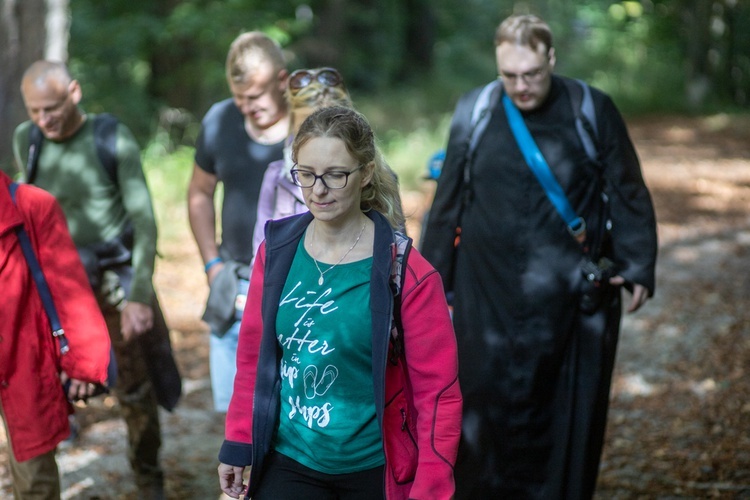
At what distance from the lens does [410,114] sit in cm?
2212

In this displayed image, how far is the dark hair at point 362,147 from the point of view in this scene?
280 centimetres

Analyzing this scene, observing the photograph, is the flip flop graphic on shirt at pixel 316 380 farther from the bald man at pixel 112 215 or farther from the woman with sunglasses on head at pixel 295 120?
the bald man at pixel 112 215

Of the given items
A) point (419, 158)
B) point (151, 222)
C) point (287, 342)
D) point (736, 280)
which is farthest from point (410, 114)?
point (287, 342)

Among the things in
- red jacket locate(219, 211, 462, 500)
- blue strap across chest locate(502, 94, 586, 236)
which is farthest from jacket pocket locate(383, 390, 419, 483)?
blue strap across chest locate(502, 94, 586, 236)

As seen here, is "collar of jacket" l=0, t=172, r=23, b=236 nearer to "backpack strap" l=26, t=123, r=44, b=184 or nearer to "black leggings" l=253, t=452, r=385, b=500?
"backpack strap" l=26, t=123, r=44, b=184

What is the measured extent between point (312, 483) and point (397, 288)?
0.67 metres

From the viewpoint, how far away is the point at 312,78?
4039 mm

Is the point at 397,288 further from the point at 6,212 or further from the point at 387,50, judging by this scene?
the point at 387,50

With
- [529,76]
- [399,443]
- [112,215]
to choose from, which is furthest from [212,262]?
[399,443]

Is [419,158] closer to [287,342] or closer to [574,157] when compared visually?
[574,157]

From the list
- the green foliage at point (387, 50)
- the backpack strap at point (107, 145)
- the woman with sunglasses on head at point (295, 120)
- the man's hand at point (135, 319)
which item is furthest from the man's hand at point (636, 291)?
the green foliage at point (387, 50)

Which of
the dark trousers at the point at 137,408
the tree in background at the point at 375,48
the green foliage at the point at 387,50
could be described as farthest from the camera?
the green foliage at the point at 387,50

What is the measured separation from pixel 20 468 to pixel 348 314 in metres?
1.75

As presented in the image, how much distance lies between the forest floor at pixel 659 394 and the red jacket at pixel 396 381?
3.22ft
